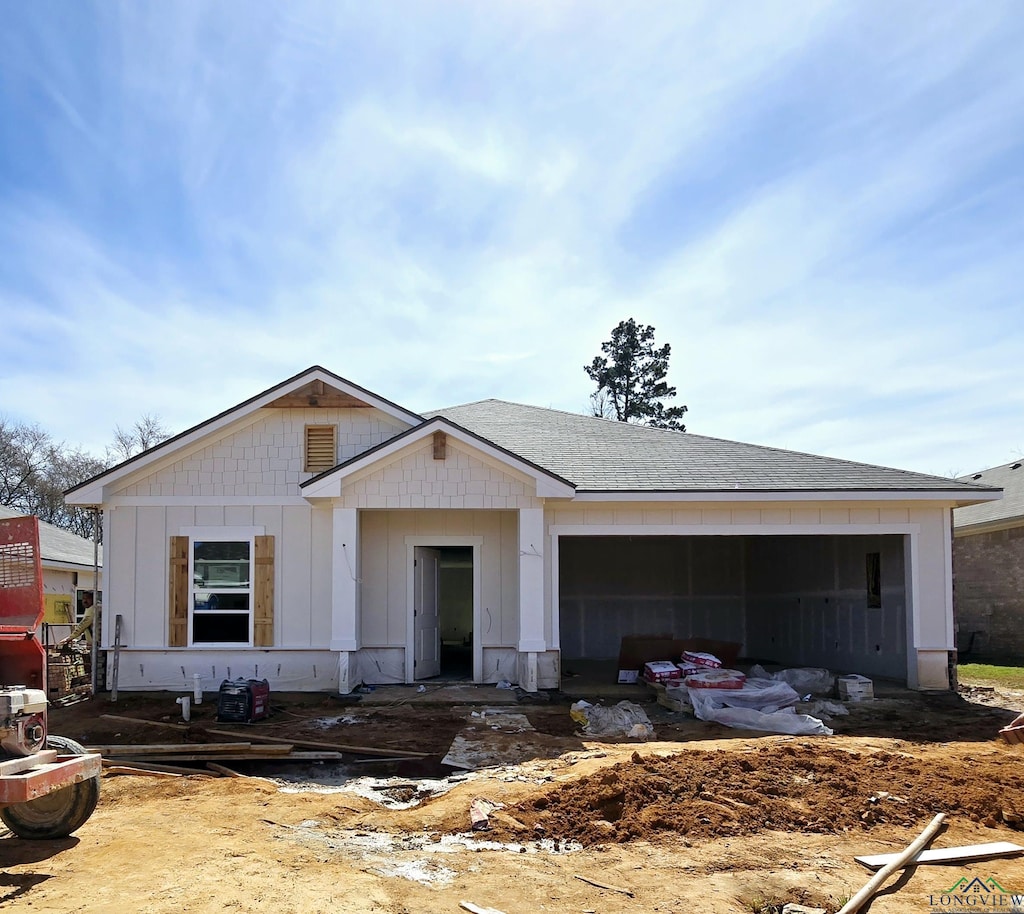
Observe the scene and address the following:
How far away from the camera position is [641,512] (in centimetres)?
1391

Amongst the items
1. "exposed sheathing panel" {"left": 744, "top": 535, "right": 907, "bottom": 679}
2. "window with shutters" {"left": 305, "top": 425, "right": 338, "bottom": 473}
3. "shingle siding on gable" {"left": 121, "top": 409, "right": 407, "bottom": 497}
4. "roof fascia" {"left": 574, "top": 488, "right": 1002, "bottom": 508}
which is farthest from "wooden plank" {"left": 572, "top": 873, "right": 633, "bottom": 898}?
"exposed sheathing panel" {"left": 744, "top": 535, "right": 907, "bottom": 679}

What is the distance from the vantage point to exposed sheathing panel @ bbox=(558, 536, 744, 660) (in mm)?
20391

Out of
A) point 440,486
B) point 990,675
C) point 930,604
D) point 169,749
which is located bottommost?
point 990,675

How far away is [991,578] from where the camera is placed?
2202 cm

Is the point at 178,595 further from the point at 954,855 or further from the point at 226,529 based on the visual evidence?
the point at 954,855

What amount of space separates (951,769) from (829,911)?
12.5 feet

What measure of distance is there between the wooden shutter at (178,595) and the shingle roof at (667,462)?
5.61m

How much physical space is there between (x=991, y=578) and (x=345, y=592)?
1706 centimetres

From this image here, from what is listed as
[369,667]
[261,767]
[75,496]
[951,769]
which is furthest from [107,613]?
[951,769]

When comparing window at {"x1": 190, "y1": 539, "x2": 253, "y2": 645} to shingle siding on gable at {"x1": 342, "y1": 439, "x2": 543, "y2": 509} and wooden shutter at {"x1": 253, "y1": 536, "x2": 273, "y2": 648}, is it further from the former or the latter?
shingle siding on gable at {"x1": 342, "y1": 439, "x2": 543, "y2": 509}

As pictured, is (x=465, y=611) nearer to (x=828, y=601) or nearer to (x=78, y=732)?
(x=828, y=601)

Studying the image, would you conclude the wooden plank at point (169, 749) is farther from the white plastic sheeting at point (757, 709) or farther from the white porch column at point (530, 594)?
the white plastic sheeting at point (757, 709)

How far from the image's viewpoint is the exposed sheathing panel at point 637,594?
803 inches

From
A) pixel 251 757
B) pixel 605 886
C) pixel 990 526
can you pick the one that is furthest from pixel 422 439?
pixel 990 526
